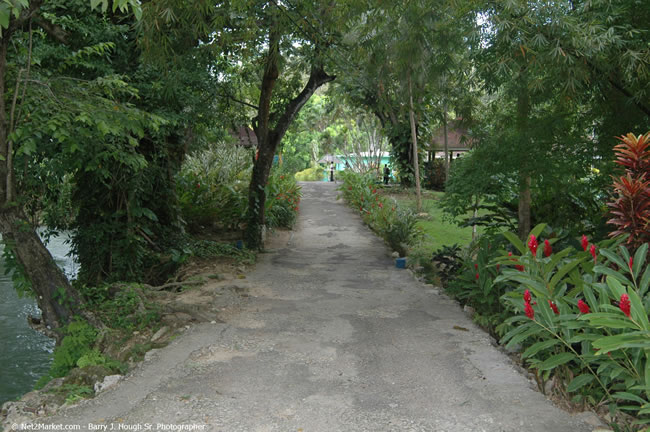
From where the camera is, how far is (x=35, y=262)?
550cm

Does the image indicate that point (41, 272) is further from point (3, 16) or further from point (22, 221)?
point (3, 16)

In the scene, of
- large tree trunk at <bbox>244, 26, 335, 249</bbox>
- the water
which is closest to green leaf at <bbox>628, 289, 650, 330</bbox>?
the water

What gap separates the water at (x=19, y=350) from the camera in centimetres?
683

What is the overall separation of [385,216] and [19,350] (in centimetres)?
785

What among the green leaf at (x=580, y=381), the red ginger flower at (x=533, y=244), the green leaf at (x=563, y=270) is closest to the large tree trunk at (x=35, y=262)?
the red ginger flower at (x=533, y=244)

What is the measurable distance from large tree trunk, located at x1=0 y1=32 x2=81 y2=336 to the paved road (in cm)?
141

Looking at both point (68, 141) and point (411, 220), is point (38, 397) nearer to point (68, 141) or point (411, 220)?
point (68, 141)

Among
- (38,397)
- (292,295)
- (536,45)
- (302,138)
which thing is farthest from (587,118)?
(302,138)

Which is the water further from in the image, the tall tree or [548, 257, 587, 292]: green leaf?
[548, 257, 587, 292]: green leaf

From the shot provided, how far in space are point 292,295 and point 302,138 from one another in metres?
32.1

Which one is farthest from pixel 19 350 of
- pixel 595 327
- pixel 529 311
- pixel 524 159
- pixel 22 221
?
pixel 595 327

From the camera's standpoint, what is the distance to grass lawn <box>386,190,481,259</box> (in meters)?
9.73

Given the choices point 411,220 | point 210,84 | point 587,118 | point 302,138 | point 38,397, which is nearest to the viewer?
point 38,397

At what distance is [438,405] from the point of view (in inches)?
151
